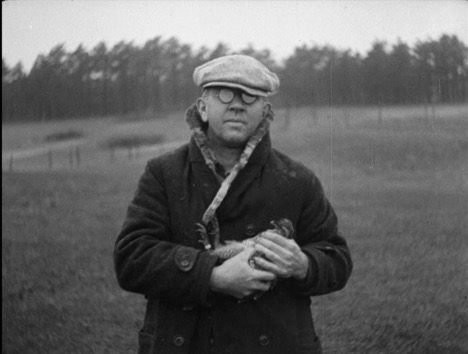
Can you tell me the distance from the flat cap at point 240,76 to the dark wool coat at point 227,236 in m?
0.17

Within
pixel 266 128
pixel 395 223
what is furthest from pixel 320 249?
pixel 395 223

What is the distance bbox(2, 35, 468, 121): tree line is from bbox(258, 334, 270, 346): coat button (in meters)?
0.92

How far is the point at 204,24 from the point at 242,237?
34.9 inches

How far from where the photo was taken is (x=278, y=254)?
215 cm

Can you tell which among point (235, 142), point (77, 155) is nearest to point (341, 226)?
point (235, 142)

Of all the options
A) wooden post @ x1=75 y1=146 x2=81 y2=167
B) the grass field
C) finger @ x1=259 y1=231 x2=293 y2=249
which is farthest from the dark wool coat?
wooden post @ x1=75 y1=146 x2=81 y2=167

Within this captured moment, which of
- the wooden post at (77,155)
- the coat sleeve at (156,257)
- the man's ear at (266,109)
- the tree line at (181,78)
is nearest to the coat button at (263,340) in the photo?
the coat sleeve at (156,257)

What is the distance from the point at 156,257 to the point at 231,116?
49 cm

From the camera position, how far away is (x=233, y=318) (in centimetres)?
229

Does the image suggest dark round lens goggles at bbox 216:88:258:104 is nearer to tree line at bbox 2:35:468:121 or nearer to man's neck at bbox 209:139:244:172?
man's neck at bbox 209:139:244:172

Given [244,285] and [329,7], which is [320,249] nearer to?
[244,285]

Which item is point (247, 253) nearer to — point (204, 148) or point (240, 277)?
point (240, 277)

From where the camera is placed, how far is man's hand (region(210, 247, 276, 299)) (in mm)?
2141

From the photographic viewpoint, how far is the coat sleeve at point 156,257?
7.11ft
